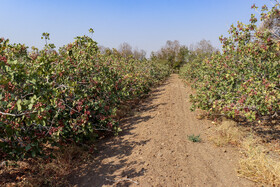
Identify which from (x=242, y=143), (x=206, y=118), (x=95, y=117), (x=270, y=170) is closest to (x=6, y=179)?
(x=95, y=117)

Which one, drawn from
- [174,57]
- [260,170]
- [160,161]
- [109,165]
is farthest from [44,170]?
[174,57]

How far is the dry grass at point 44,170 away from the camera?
12.6 feet

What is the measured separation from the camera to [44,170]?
4.07 metres

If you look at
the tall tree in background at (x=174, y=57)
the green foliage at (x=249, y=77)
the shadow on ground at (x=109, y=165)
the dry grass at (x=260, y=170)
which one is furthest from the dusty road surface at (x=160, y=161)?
the tall tree in background at (x=174, y=57)

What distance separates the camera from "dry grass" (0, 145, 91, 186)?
3.84 m

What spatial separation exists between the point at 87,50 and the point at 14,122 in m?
3.27

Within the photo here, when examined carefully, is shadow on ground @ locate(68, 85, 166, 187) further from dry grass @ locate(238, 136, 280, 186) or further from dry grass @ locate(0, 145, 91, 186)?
dry grass @ locate(238, 136, 280, 186)

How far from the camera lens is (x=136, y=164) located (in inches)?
173

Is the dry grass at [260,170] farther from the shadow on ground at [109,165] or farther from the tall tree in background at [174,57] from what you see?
the tall tree in background at [174,57]

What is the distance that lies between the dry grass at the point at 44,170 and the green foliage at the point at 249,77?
4.38 meters

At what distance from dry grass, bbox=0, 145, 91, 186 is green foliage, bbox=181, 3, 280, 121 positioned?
438 centimetres

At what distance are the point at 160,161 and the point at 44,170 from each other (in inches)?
110

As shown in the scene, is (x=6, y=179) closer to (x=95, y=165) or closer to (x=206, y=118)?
(x=95, y=165)

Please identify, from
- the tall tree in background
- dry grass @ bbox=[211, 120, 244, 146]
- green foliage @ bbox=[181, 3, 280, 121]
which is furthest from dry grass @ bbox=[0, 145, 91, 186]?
the tall tree in background
